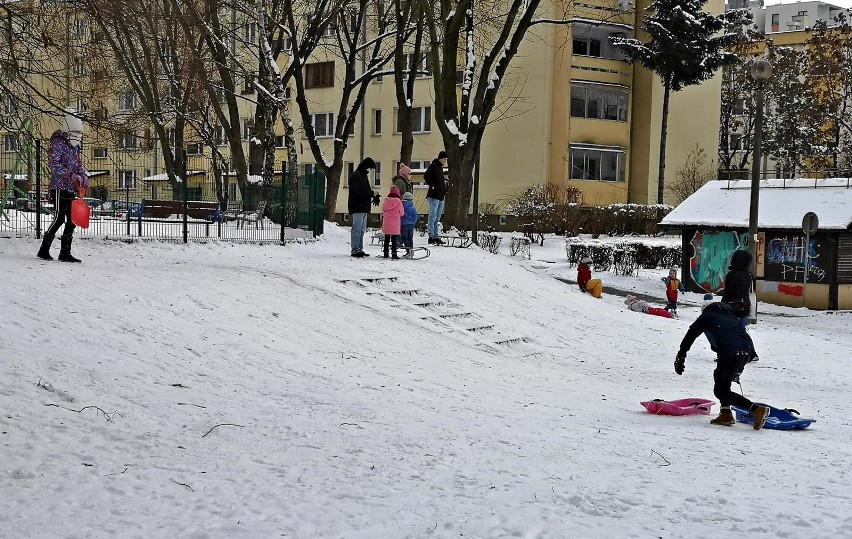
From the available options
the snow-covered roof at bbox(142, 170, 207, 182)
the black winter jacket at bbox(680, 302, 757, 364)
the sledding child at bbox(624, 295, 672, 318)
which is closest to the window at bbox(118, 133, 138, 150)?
the snow-covered roof at bbox(142, 170, 207, 182)

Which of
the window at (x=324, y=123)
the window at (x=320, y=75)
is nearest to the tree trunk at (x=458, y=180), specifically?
the window at (x=324, y=123)

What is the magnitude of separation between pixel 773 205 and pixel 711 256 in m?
2.32

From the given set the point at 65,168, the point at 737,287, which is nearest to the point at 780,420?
the point at 737,287

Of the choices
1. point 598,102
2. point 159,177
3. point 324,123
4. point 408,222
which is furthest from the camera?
point 324,123

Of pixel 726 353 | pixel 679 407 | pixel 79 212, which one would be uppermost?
pixel 79 212

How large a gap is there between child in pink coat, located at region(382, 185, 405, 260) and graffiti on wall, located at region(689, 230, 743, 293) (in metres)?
13.5

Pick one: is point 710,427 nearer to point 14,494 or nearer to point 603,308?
point 14,494

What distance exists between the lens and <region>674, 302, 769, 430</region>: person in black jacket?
923cm

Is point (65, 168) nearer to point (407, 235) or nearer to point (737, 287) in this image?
point (407, 235)

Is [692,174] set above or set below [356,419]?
above

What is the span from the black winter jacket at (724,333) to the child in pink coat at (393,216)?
1014 cm

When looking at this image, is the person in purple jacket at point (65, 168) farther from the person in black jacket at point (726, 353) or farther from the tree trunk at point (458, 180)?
the tree trunk at point (458, 180)

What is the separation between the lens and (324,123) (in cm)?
5622

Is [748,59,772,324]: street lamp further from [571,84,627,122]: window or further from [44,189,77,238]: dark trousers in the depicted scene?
[571,84,627,122]: window
